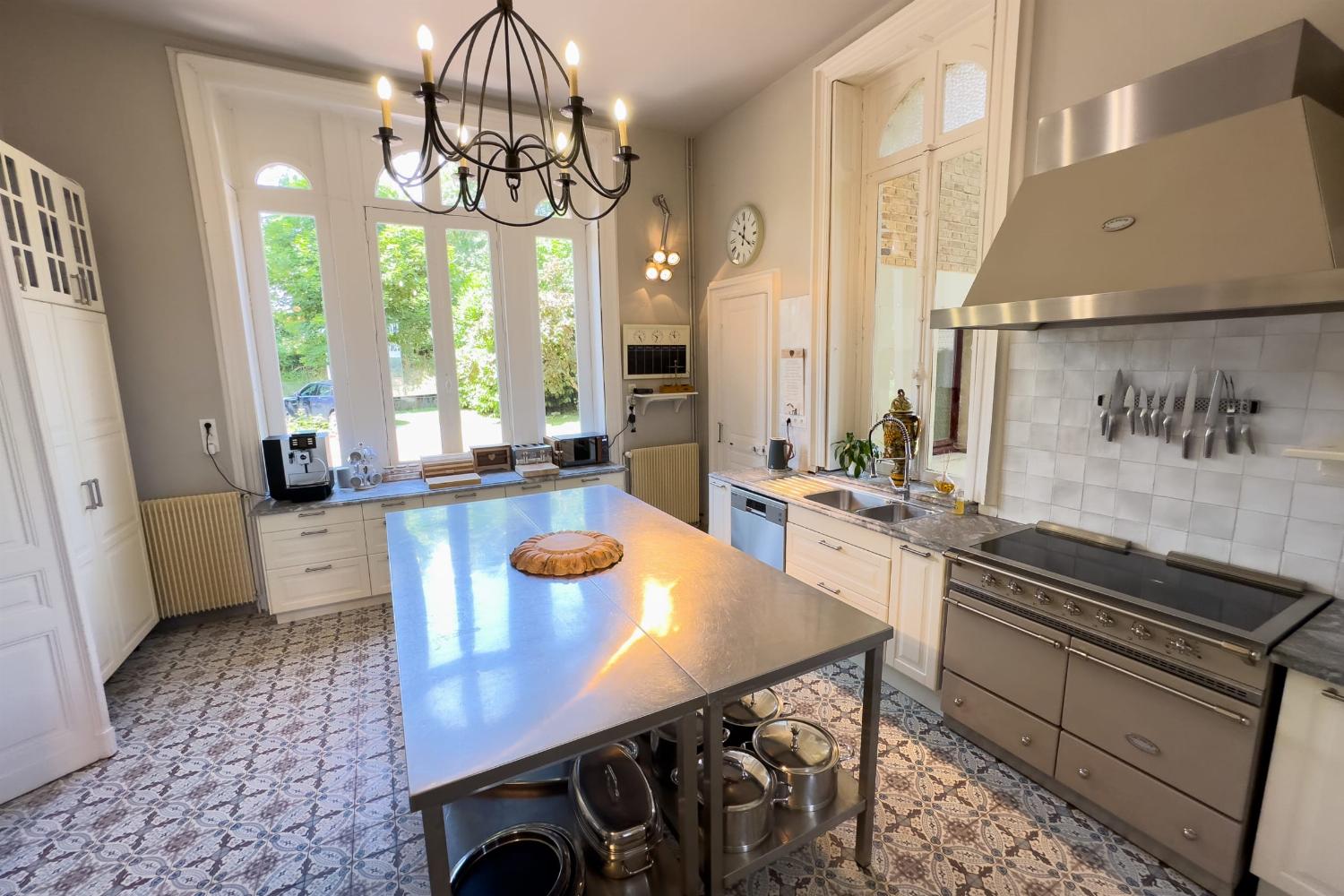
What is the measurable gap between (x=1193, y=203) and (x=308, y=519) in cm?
421

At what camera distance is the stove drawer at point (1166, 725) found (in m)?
1.49

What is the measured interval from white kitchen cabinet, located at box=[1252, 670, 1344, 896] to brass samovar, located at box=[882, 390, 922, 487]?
5.43ft

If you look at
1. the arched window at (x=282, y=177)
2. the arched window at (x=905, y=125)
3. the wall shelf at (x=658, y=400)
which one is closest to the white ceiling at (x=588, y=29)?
the arched window at (x=905, y=125)

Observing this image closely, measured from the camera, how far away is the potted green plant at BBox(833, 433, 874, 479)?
10.6ft

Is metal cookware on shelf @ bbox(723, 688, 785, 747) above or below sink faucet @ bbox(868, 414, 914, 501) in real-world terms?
below

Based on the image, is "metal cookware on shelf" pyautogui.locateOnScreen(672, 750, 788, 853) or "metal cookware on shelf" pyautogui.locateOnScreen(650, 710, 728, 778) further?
"metal cookware on shelf" pyautogui.locateOnScreen(650, 710, 728, 778)

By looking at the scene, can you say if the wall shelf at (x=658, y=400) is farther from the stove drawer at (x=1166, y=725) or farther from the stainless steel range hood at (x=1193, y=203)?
the stove drawer at (x=1166, y=725)

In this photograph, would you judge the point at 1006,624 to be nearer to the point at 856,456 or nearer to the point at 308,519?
the point at 856,456

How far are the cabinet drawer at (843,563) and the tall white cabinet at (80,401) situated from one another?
310 centimetres

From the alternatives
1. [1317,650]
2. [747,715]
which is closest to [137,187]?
[747,715]

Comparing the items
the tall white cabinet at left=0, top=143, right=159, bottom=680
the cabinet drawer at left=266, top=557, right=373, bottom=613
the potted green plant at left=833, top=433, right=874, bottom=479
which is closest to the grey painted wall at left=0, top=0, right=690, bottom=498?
the tall white cabinet at left=0, top=143, right=159, bottom=680

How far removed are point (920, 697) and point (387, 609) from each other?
3.18 meters

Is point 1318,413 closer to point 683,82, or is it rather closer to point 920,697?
point 920,697

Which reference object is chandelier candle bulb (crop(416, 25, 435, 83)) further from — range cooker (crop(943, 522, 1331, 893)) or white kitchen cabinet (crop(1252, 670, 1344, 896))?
white kitchen cabinet (crop(1252, 670, 1344, 896))
